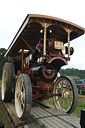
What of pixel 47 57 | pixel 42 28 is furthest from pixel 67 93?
pixel 42 28

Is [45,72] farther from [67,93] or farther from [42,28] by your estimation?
[42,28]

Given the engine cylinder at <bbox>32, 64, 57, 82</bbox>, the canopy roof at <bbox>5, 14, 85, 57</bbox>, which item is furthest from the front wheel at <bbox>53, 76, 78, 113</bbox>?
the canopy roof at <bbox>5, 14, 85, 57</bbox>

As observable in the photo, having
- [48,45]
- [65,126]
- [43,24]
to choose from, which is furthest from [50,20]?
[65,126]

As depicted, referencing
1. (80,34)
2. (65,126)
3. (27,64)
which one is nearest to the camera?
(65,126)

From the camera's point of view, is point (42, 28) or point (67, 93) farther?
point (67, 93)

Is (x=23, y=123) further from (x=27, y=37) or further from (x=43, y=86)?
(x=27, y=37)

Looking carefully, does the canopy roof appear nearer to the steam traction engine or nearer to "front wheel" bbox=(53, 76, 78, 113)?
the steam traction engine

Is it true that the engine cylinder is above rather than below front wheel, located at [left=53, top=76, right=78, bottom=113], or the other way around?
above

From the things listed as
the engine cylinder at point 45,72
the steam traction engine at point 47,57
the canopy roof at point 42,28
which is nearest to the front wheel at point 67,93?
the steam traction engine at point 47,57

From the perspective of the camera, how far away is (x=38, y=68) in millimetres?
3295

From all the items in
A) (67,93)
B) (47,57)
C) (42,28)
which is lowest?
(67,93)

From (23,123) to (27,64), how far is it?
189cm

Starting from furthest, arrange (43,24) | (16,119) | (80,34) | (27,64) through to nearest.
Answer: (27,64) < (80,34) < (43,24) < (16,119)

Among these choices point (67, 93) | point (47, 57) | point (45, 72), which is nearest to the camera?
point (47, 57)
